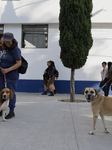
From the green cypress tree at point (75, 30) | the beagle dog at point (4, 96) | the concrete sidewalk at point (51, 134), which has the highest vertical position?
the green cypress tree at point (75, 30)

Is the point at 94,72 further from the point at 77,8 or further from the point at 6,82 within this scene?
the point at 6,82

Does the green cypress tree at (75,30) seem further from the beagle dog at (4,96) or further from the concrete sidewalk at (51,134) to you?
the beagle dog at (4,96)

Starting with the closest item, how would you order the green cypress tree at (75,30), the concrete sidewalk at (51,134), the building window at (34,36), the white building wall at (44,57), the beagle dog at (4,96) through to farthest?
1. the concrete sidewalk at (51,134)
2. the beagle dog at (4,96)
3. the green cypress tree at (75,30)
4. the white building wall at (44,57)
5. the building window at (34,36)

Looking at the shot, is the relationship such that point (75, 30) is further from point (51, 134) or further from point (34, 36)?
point (51, 134)

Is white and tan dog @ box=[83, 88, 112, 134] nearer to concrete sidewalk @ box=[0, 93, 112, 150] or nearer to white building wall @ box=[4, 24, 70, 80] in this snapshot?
concrete sidewalk @ box=[0, 93, 112, 150]

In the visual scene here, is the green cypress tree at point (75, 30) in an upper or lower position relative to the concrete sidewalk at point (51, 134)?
upper

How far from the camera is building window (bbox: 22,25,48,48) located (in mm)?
13109

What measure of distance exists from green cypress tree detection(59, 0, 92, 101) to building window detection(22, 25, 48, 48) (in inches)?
160

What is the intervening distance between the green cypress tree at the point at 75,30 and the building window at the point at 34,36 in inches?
160

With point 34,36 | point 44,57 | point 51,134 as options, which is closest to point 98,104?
point 51,134

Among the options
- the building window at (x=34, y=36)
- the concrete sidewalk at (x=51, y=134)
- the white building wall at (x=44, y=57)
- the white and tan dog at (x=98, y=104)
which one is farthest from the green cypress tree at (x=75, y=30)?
the white and tan dog at (x=98, y=104)

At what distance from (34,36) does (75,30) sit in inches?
191

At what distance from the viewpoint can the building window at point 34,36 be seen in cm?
1311

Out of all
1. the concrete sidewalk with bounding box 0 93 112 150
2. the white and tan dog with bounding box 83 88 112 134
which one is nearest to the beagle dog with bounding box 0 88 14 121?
the concrete sidewalk with bounding box 0 93 112 150
